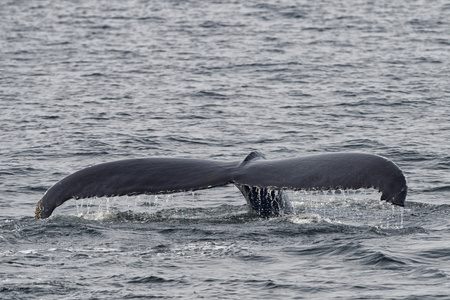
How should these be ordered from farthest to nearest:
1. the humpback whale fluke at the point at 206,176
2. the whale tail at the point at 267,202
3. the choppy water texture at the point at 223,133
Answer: the whale tail at the point at 267,202 → the choppy water texture at the point at 223,133 → the humpback whale fluke at the point at 206,176

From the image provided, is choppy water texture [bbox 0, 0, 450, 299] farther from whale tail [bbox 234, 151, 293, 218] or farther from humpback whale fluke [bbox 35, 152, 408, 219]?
humpback whale fluke [bbox 35, 152, 408, 219]

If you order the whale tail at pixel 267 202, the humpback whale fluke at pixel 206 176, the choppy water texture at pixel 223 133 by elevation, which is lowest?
the choppy water texture at pixel 223 133

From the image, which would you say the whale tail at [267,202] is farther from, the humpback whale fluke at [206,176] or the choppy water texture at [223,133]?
the humpback whale fluke at [206,176]

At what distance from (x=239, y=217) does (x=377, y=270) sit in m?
2.26

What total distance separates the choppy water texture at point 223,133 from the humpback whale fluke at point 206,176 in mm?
829

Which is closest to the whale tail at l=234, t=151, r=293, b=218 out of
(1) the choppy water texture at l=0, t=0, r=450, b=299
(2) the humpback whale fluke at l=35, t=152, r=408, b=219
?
(1) the choppy water texture at l=0, t=0, r=450, b=299

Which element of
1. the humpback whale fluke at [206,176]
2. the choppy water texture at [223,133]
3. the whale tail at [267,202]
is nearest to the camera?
the humpback whale fluke at [206,176]

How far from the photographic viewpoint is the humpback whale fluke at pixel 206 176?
357 inches

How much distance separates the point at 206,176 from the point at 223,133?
32.4 ft

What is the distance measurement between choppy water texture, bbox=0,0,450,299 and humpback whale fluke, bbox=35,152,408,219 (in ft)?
2.72

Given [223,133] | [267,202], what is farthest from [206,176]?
[223,133]

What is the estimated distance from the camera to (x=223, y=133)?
1959cm

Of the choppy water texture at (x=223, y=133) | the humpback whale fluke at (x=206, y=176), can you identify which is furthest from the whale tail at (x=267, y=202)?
the humpback whale fluke at (x=206, y=176)

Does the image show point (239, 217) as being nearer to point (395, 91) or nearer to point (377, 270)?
point (377, 270)
